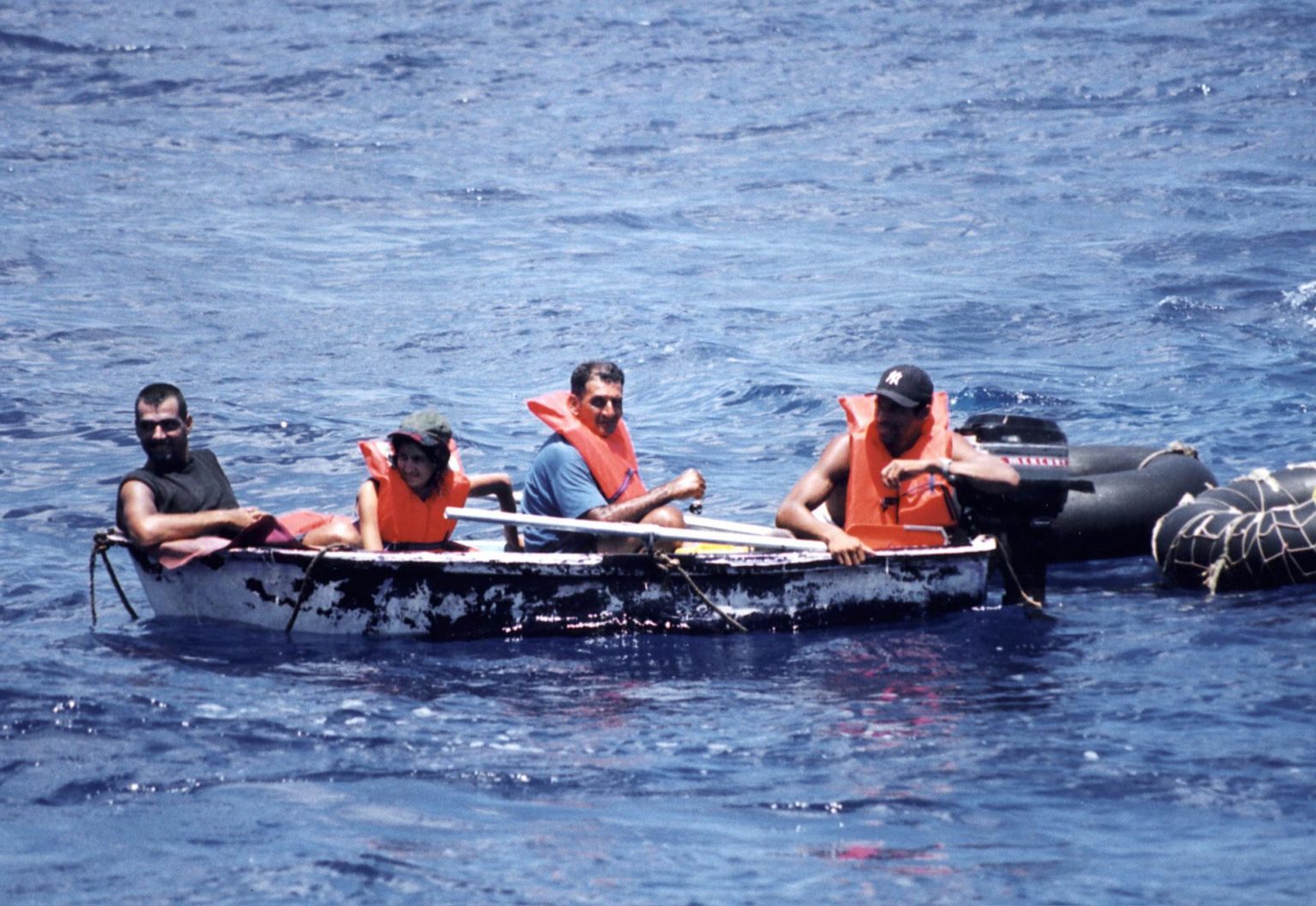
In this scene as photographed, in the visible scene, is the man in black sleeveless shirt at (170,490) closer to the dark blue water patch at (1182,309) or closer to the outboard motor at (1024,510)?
the outboard motor at (1024,510)

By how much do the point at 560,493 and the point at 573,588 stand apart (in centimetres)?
68

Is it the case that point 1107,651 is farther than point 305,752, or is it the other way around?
point 1107,651

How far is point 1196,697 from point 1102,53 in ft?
89.9

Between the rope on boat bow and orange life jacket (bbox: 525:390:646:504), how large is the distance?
23.9 inches

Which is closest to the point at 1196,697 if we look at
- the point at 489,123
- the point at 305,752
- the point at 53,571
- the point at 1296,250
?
the point at 305,752

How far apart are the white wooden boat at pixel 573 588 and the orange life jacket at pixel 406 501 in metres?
0.54

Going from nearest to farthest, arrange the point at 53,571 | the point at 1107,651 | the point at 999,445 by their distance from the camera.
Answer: the point at 1107,651, the point at 999,445, the point at 53,571

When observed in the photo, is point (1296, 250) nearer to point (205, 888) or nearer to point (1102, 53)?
point (1102, 53)

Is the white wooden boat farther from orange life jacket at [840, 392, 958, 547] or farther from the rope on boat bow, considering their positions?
orange life jacket at [840, 392, 958, 547]

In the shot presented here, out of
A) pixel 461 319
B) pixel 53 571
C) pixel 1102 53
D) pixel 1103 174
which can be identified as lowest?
pixel 53 571

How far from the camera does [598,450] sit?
1120 cm

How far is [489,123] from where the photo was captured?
3281 cm

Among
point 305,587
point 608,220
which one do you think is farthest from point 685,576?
point 608,220

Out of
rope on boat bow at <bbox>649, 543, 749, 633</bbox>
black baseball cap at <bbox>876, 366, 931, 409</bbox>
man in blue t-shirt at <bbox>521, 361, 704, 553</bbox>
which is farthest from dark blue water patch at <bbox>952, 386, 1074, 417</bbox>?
rope on boat bow at <bbox>649, 543, 749, 633</bbox>
